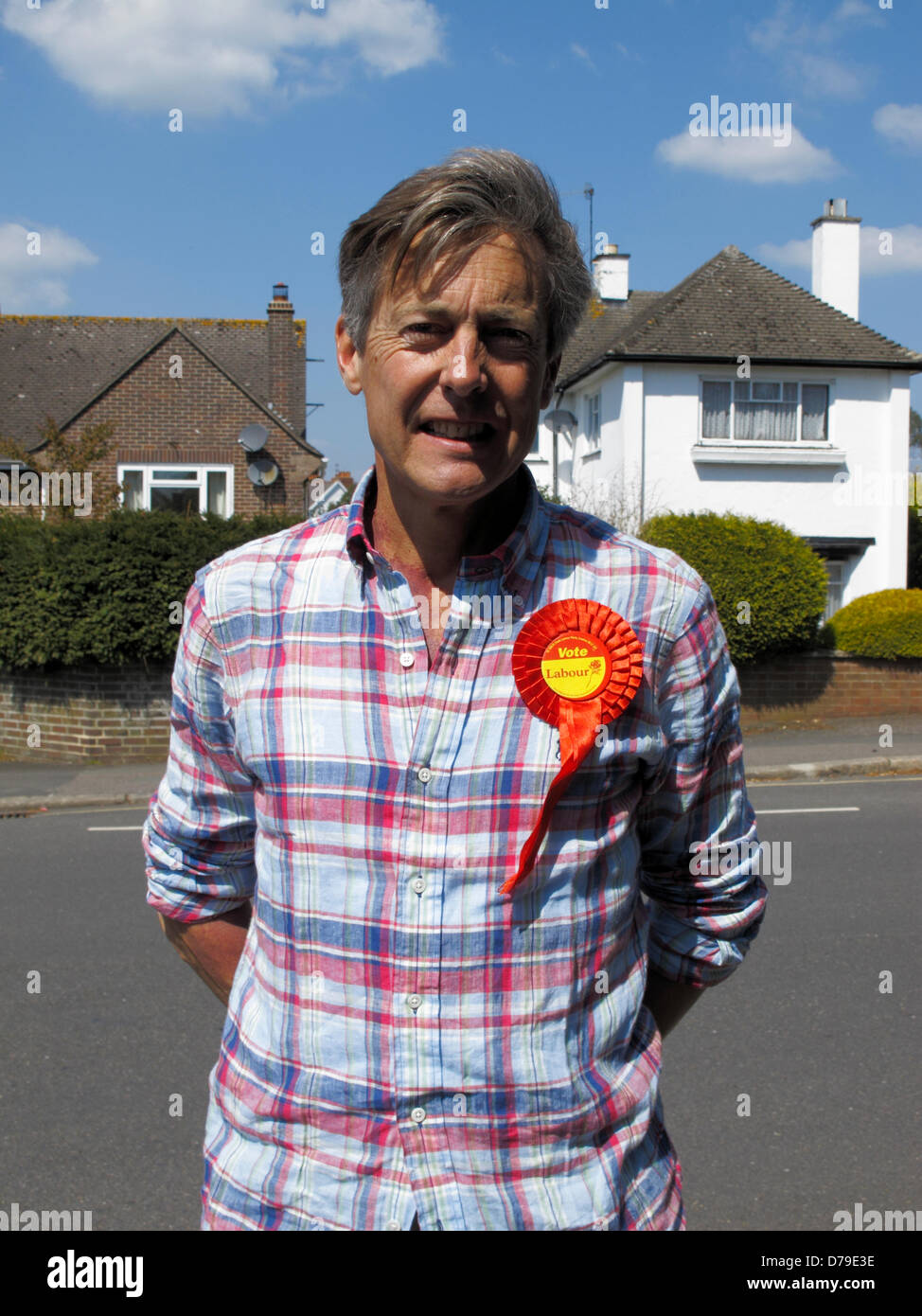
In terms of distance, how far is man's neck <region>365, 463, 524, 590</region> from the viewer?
1738mm

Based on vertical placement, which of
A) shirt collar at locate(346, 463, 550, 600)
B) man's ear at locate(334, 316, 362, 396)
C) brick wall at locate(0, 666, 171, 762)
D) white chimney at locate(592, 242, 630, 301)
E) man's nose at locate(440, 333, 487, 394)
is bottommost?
brick wall at locate(0, 666, 171, 762)

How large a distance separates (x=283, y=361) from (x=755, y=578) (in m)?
16.2

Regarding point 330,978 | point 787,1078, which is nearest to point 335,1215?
point 330,978

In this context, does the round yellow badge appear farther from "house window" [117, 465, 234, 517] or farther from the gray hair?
"house window" [117, 465, 234, 517]

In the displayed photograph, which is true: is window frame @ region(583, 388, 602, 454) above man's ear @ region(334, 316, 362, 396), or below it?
above

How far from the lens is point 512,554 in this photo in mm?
1703

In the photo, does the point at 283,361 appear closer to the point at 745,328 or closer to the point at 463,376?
the point at 745,328

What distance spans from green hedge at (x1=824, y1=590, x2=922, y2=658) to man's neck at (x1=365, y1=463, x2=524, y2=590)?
1490cm

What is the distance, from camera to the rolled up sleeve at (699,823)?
1.72 m

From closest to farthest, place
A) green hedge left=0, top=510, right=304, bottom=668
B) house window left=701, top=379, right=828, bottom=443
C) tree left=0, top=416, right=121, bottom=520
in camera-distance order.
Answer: green hedge left=0, top=510, right=304, bottom=668 < tree left=0, top=416, right=121, bottom=520 < house window left=701, top=379, right=828, bottom=443

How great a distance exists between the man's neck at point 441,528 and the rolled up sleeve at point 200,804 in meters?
0.29

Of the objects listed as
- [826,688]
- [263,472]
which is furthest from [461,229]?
[263,472]

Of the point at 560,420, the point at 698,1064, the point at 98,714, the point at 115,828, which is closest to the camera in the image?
the point at 698,1064

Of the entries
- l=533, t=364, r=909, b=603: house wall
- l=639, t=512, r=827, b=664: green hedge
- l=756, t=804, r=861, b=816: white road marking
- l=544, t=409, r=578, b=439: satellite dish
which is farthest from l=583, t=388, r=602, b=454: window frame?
l=756, t=804, r=861, b=816: white road marking
